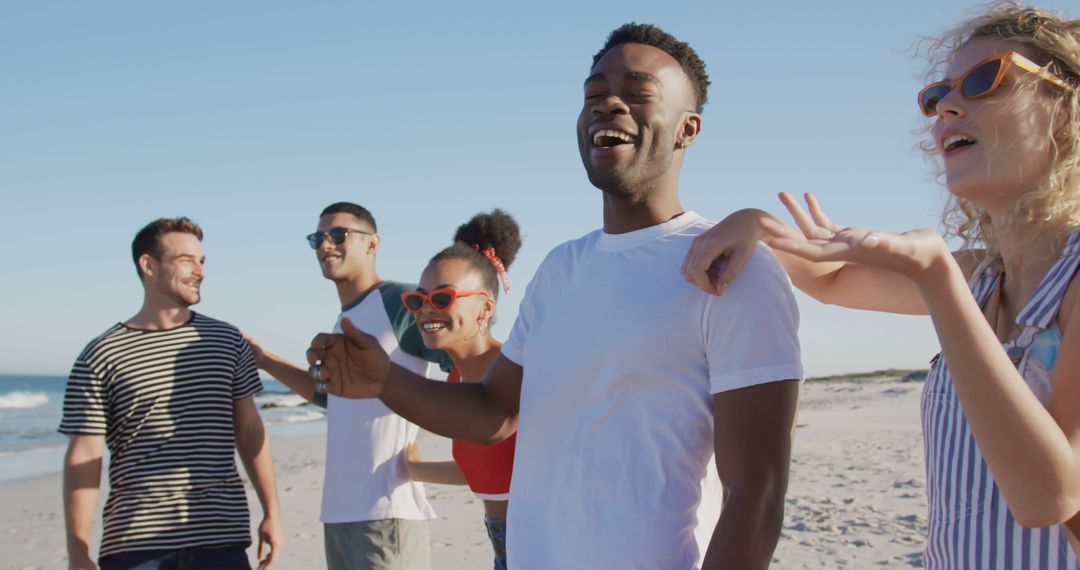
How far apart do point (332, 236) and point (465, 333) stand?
1.27 meters

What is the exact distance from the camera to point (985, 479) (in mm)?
2000

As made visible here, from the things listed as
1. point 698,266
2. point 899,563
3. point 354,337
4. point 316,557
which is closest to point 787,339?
point 698,266

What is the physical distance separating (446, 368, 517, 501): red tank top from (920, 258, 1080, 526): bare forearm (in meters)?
2.33

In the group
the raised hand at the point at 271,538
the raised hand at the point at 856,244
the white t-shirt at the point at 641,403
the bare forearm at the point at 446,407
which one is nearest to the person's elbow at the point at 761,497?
the white t-shirt at the point at 641,403

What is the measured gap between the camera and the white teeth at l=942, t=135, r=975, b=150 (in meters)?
2.10

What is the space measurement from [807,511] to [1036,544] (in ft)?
24.6

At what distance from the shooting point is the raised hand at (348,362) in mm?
2545

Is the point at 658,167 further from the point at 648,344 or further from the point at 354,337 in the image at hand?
the point at 354,337

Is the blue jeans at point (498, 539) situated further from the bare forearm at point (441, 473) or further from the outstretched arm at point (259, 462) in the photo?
the outstretched arm at point (259, 462)

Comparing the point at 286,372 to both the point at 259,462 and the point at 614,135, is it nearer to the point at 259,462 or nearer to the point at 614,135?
the point at 259,462

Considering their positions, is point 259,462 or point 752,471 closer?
point 752,471

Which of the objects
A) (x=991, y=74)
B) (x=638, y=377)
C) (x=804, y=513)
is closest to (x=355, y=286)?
(x=638, y=377)

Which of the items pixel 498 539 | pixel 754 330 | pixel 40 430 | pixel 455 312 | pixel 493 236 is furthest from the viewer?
pixel 40 430

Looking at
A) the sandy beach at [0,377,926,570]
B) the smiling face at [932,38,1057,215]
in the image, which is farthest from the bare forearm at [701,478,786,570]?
the sandy beach at [0,377,926,570]
